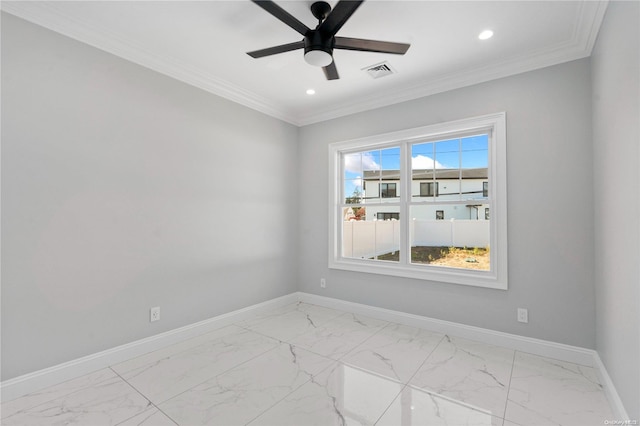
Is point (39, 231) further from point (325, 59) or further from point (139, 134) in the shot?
point (325, 59)

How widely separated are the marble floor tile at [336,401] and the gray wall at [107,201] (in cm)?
164

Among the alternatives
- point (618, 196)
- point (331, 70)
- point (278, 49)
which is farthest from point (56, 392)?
point (618, 196)

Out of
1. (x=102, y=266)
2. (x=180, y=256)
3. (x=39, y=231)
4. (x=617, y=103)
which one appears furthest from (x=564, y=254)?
(x=39, y=231)

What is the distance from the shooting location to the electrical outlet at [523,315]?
2.76m

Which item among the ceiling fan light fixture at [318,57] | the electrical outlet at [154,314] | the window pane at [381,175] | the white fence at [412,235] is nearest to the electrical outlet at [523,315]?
the white fence at [412,235]

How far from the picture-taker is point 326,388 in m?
2.15

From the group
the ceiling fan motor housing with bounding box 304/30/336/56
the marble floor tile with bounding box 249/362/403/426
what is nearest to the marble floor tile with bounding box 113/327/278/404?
the marble floor tile with bounding box 249/362/403/426

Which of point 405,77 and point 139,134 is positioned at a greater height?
point 405,77

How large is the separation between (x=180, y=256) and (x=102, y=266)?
0.69 meters

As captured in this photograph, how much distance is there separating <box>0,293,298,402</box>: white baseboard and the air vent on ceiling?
3189mm

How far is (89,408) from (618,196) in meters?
3.72

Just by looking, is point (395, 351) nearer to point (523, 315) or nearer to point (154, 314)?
point (523, 315)

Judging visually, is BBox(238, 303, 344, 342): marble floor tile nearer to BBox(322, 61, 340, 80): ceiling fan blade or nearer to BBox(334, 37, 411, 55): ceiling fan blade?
BBox(322, 61, 340, 80): ceiling fan blade

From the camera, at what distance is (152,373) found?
7.76 ft
